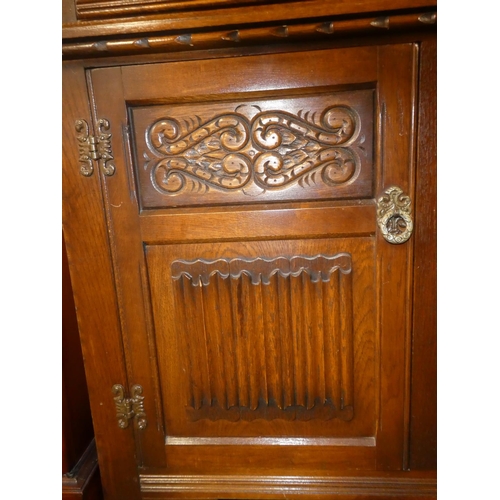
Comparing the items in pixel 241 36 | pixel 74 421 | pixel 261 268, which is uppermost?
pixel 241 36

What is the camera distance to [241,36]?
623mm

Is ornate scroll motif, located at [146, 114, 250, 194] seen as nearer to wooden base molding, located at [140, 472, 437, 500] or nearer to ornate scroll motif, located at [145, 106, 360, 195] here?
ornate scroll motif, located at [145, 106, 360, 195]

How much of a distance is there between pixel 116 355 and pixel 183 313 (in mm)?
156

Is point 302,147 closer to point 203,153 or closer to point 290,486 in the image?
point 203,153

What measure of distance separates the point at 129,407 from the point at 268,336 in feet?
1.02

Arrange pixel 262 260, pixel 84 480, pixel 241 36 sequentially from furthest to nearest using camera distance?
pixel 84 480, pixel 262 260, pixel 241 36

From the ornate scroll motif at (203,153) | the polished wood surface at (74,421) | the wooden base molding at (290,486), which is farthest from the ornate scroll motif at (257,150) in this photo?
the wooden base molding at (290,486)

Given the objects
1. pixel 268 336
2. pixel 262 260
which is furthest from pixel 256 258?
pixel 268 336

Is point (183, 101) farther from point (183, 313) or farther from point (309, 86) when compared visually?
point (183, 313)

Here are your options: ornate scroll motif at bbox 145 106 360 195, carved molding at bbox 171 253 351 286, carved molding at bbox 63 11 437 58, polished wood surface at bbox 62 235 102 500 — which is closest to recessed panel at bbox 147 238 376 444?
Result: carved molding at bbox 171 253 351 286

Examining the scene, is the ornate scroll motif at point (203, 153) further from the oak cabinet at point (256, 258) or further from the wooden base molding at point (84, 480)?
the wooden base molding at point (84, 480)

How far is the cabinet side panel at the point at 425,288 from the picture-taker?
0.65 m

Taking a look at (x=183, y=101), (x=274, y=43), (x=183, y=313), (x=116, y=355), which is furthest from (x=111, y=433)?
(x=274, y=43)

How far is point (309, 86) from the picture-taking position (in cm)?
66
